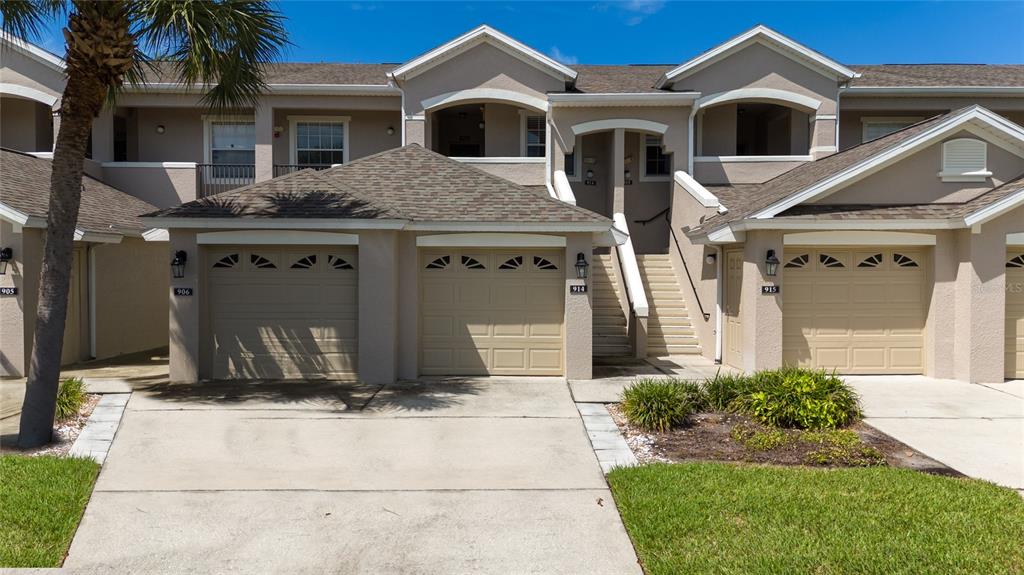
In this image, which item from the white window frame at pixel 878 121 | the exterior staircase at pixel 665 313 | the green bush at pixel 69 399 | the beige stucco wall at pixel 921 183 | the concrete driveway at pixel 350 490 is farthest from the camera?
the white window frame at pixel 878 121

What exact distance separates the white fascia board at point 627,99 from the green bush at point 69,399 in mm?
12000

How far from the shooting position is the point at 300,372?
11.4m

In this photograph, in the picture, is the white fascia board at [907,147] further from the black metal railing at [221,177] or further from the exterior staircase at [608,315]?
the black metal railing at [221,177]

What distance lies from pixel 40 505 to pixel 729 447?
22.3ft

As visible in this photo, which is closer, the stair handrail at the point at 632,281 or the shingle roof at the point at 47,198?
the shingle roof at the point at 47,198

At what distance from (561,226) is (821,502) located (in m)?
6.44

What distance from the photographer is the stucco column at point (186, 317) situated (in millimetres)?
10844

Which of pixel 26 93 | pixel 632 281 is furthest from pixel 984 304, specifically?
pixel 26 93

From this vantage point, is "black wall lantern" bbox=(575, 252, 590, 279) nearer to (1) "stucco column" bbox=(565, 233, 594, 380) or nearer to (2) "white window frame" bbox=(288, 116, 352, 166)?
(1) "stucco column" bbox=(565, 233, 594, 380)

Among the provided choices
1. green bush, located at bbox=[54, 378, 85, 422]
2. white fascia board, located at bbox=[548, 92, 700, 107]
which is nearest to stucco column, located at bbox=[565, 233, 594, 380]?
white fascia board, located at bbox=[548, 92, 700, 107]

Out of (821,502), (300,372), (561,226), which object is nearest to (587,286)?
(561,226)

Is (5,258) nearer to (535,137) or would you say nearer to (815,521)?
(535,137)

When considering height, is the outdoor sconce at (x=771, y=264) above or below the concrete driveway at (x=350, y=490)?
above

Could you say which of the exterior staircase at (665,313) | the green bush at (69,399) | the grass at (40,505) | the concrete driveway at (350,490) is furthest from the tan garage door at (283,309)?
the exterior staircase at (665,313)
